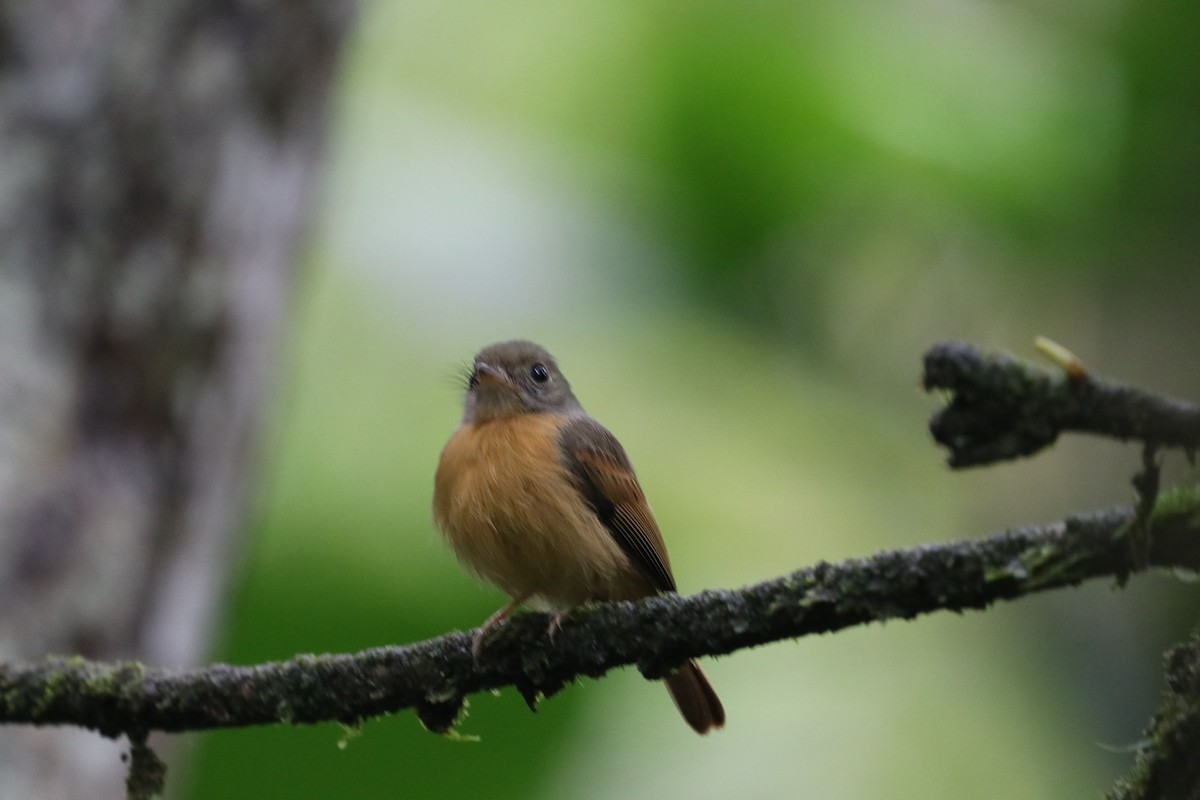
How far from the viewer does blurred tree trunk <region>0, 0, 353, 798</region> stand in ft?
14.7

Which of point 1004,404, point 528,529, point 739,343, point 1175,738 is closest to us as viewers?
point 1175,738

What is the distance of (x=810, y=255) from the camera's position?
6891 mm

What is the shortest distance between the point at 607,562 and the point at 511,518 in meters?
0.32

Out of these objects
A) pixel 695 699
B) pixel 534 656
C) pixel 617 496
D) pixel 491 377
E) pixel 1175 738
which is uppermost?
pixel 491 377

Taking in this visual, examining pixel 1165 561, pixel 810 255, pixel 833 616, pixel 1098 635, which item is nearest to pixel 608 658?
pixel 833 616

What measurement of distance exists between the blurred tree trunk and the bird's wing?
52.9 inches

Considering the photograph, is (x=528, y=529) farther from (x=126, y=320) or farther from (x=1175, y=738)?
(x=1175, y=738)

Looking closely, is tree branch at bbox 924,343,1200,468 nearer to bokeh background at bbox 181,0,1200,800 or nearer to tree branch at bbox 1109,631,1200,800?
tree branch at bbox 1109,631,1200,800

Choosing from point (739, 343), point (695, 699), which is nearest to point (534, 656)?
point (695, 699)

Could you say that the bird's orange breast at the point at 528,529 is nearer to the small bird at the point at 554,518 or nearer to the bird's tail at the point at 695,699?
the small bird at the point at 554,518

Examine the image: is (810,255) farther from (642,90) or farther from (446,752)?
(446,752)

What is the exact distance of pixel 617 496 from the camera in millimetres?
4488

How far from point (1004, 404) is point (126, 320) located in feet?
11.8

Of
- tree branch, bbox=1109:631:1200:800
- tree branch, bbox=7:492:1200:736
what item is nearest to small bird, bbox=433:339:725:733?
tree branch, bbox=7:492:1200:736
